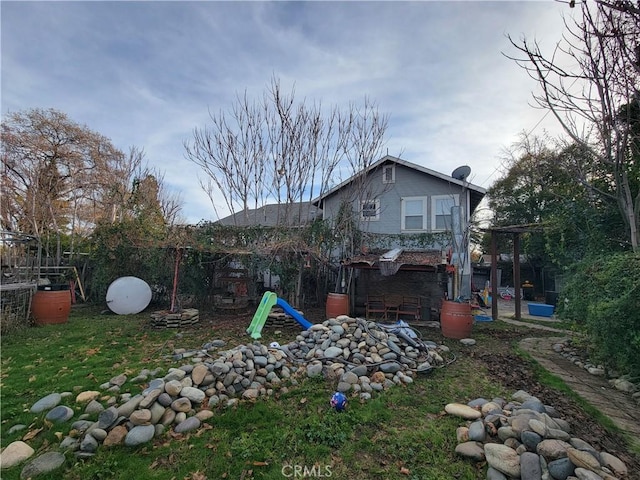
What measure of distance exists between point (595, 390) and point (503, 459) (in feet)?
9.62

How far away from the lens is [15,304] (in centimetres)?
673

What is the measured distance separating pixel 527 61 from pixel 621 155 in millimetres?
2469

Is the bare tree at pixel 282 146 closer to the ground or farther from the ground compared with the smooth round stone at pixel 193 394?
farther from the ground

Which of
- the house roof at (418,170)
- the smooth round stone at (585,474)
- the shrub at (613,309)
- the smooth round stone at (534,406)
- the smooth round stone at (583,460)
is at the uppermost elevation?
the house roof at (418,170)

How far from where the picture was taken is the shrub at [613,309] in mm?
3814

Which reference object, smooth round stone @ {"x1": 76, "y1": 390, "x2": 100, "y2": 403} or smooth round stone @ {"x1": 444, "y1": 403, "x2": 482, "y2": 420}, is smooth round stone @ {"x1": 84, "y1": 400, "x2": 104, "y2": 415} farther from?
smooth round stone @ {"x1": 444, "y1": 403, "x2": 482, "y2": 420}

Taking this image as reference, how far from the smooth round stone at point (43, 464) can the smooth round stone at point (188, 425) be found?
0.91 metres

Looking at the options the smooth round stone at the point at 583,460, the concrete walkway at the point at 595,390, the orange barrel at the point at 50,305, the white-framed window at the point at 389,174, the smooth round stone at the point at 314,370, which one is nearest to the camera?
the smooth round stone at the point at 583,460

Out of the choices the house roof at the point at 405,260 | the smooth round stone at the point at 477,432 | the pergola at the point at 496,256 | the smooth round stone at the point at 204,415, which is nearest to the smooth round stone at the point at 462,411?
the smooth round stone at the point at 477,432

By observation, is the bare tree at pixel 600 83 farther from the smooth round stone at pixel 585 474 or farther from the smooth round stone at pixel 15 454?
the smooth round stone at pixel 15 454

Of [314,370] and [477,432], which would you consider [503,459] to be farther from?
[314,370]

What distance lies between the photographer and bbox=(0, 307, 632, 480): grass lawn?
8.08 ft

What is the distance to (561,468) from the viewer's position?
2211mm

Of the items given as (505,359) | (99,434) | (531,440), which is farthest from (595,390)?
(99,434)
